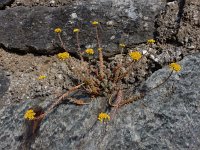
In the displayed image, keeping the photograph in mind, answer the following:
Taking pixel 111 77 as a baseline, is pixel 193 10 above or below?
above

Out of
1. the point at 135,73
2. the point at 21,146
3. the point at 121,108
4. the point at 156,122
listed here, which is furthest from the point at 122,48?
the point at 21,146

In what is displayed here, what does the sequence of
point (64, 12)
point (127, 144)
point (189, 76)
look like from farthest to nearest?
point (64, 12) < point (189, 76) < point (127, 144)

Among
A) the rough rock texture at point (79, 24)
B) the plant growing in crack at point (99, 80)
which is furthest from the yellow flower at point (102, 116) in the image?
the rough rock texture at point (79, 24)

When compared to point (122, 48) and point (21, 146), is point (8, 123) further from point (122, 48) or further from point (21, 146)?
point (122, 48)

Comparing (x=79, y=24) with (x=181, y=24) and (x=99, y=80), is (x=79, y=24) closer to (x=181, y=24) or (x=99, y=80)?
(x=99, y=80)

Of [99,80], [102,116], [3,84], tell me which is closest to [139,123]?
[102,116]

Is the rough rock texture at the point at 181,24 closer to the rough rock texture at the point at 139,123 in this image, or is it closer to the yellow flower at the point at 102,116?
the rough rock texture at the point at 139,123

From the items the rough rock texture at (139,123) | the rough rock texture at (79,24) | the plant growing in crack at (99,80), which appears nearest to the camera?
the rough rock texture at (139,123)
